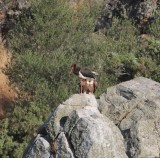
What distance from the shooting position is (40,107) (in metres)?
29.7

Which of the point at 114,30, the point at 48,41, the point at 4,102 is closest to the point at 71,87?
the point at 48,41

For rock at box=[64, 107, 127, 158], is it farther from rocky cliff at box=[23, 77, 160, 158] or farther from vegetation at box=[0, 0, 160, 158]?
A: vegetation at box=[0, 0, 160, 158]

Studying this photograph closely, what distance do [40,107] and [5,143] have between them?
4581mm

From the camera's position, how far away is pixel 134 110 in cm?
1470

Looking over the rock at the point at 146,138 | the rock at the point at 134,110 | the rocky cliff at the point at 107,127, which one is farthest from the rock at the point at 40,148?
the rock at the point at 146,138

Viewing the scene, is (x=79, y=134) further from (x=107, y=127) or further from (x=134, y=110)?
(x=134, y=110)

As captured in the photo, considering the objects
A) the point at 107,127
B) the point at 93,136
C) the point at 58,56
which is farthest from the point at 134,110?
the point at 58,56

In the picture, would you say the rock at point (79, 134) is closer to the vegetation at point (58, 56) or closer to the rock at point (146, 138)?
the rock at point (146, 138)

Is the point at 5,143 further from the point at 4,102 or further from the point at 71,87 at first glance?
the point at 4,102

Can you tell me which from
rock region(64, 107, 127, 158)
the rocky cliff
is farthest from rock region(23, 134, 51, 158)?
rock region(64, 107, 127, 158)

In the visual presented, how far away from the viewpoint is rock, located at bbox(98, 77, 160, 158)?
1345 cm

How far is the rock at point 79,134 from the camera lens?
13.2 meters

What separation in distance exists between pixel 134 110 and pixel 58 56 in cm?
2002

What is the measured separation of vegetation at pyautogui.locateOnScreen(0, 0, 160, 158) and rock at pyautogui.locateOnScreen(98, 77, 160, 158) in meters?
12.2
